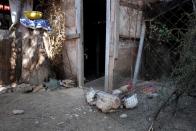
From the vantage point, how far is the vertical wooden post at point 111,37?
6.80 metres

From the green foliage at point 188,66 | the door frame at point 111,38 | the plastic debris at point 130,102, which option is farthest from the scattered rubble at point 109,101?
the green foliage at point 188,66

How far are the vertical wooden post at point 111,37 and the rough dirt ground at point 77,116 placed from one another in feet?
2.42

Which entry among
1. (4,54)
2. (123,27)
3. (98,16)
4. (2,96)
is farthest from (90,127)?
(98,16)

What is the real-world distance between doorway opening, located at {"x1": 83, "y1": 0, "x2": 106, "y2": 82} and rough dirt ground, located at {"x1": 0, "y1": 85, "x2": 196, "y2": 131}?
10.8 ft

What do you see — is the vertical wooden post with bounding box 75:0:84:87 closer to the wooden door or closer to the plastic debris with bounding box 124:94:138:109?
the wooden door

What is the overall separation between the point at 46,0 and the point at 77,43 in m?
1.54

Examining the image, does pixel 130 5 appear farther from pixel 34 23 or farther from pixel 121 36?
pixel 34 23

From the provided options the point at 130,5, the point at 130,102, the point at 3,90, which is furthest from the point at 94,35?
the point at 130,102

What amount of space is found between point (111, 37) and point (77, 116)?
1942 mm

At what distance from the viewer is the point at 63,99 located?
648 centimetres

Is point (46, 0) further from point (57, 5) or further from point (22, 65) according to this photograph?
point (22, 65)

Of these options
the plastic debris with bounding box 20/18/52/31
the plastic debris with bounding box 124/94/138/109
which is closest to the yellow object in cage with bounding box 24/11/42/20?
the plastic debris with bounding box 20/18/52/31

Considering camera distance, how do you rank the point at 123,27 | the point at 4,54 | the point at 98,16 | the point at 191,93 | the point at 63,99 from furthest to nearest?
the point at 98,16, the point at 4,54, the point at 123,27, the point at 63,99, the point at 191,93

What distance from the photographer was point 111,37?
685 centimetres
